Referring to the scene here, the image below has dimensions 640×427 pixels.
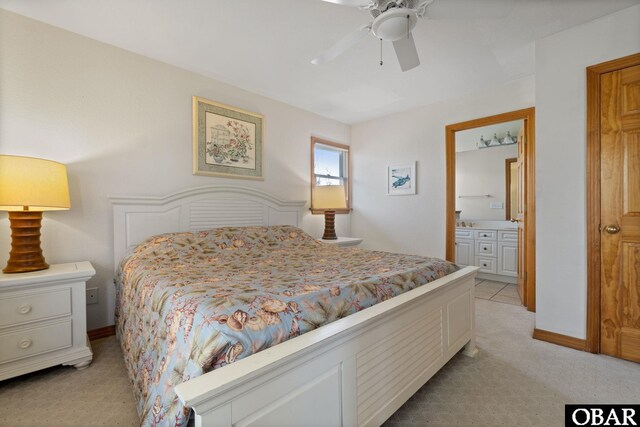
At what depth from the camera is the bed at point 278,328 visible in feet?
2.74

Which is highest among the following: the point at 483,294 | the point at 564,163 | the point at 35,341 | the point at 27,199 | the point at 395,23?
the point at 395,23

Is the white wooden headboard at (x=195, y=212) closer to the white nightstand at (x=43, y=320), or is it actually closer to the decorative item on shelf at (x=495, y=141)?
the white nightstand at (x=43, y=320)

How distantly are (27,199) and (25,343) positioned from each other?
856 millimetres

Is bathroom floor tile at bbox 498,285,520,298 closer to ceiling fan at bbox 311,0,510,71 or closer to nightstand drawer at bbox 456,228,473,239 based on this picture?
nightstand drawer at bbox 456,228,473,239

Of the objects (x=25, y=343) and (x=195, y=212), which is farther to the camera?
(x=195, y=212)

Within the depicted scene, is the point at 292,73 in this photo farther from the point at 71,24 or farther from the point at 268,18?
the point at 71,24

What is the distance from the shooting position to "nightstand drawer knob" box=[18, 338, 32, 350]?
167 cm

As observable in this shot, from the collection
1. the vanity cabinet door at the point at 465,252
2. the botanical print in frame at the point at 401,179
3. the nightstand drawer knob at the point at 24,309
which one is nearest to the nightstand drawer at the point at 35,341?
the nightstand drawer knob at the point at 24,309

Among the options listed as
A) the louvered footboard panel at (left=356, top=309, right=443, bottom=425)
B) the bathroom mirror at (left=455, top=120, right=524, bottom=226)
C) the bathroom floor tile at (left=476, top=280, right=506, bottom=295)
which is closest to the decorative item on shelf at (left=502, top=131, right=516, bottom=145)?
the bathroom mirror at (left=455, top=120, right=524, bottom=226)

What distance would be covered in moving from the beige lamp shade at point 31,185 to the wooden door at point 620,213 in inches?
148

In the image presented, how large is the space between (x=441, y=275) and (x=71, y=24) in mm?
3201

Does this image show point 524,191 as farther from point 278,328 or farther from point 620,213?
point 278,328

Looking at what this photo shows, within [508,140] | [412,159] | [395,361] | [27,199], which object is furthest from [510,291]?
[27,199]

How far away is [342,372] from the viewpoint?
3.49 feet
